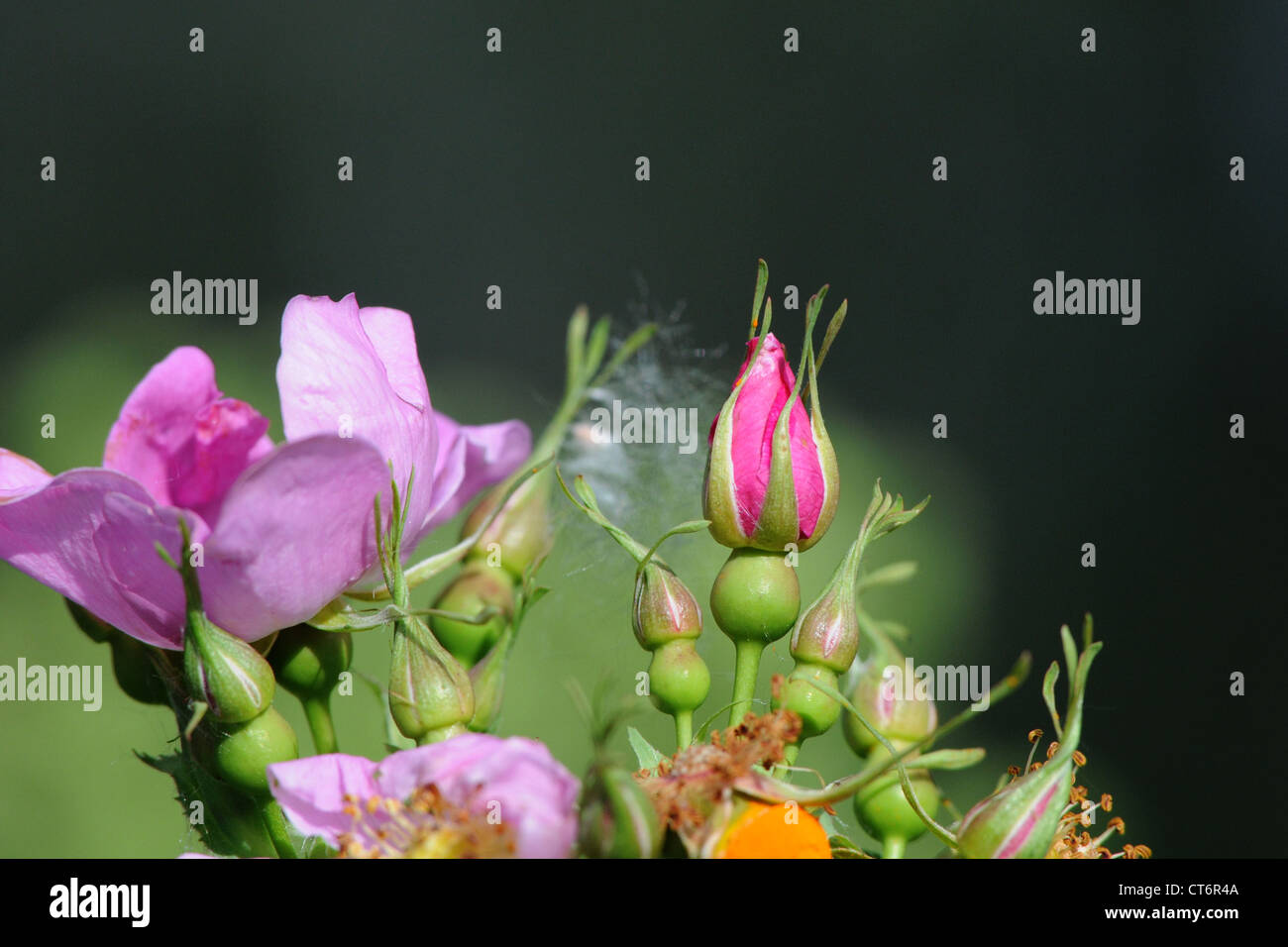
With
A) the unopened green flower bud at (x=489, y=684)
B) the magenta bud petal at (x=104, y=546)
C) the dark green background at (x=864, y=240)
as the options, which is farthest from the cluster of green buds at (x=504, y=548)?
the dark green background at (x=864, y=240)

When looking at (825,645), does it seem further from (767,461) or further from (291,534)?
(291,534)

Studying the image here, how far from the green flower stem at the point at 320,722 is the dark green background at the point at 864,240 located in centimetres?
92

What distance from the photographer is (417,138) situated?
1.68 m

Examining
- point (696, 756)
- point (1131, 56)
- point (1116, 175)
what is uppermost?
point (1131, 56)

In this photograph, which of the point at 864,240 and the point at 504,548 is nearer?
the point at 504,548

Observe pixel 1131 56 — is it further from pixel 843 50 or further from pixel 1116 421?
pixel 1116 421

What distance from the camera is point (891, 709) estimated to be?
17.1 inches

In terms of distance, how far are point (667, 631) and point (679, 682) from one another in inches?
0.7

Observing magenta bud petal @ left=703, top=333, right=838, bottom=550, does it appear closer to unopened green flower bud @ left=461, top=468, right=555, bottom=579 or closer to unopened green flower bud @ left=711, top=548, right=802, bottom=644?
unopened green flower bud @ left=711, top=548, right=802, bottom=644

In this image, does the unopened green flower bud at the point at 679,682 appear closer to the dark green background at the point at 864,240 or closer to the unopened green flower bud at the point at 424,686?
the unopened green flower bud at the point at 424,686

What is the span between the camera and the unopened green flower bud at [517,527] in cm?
46

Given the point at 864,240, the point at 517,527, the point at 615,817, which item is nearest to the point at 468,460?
the point at 517,527
